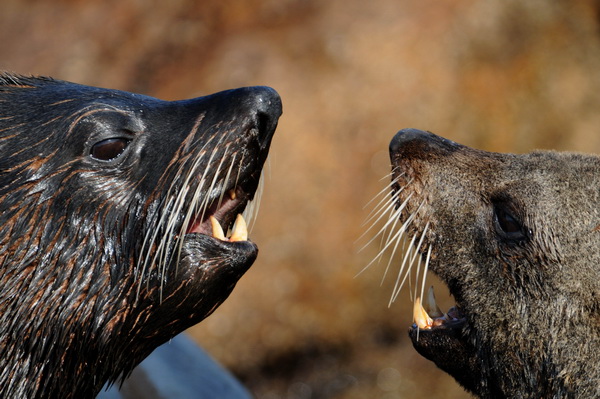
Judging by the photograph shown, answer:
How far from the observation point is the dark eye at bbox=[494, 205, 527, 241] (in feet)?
12.1

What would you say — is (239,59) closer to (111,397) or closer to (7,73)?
(111,397)

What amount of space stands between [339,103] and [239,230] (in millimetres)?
4995

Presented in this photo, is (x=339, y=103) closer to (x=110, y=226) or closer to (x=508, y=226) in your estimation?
(x=508, y=226)

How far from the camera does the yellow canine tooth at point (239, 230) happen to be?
3303 millimetres

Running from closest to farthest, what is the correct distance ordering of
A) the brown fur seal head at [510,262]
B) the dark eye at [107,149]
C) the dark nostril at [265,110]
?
the dark eye at [107,149] → the dark nostril at [265,110] → the brown fur seal head at [510,262]

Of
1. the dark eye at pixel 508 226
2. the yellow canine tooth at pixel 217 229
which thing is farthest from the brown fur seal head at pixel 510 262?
the yellow canine tooth at pixel 217 229

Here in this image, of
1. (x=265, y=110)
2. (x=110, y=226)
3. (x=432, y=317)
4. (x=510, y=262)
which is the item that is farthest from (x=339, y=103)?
(x=110, y=226)

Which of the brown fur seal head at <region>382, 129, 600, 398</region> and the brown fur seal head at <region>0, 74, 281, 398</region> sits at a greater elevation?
the brown fur seal head at <region>0, 74, 281, 398</region>

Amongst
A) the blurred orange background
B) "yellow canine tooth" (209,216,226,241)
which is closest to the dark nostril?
"yellow canine tooth" (209,216,226,241)

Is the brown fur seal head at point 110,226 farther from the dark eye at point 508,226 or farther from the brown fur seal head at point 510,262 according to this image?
the dark eye at point 508,226

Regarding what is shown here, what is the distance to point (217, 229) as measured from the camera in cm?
333

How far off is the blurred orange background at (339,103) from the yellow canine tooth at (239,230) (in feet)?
14.8

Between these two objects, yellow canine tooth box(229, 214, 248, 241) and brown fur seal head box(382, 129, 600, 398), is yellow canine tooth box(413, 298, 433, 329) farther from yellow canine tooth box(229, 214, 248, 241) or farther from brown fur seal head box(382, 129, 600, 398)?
yellow canine tooth box(229, 214, 248, 241)

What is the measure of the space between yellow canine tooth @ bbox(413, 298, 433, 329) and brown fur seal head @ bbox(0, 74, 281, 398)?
94 cm
